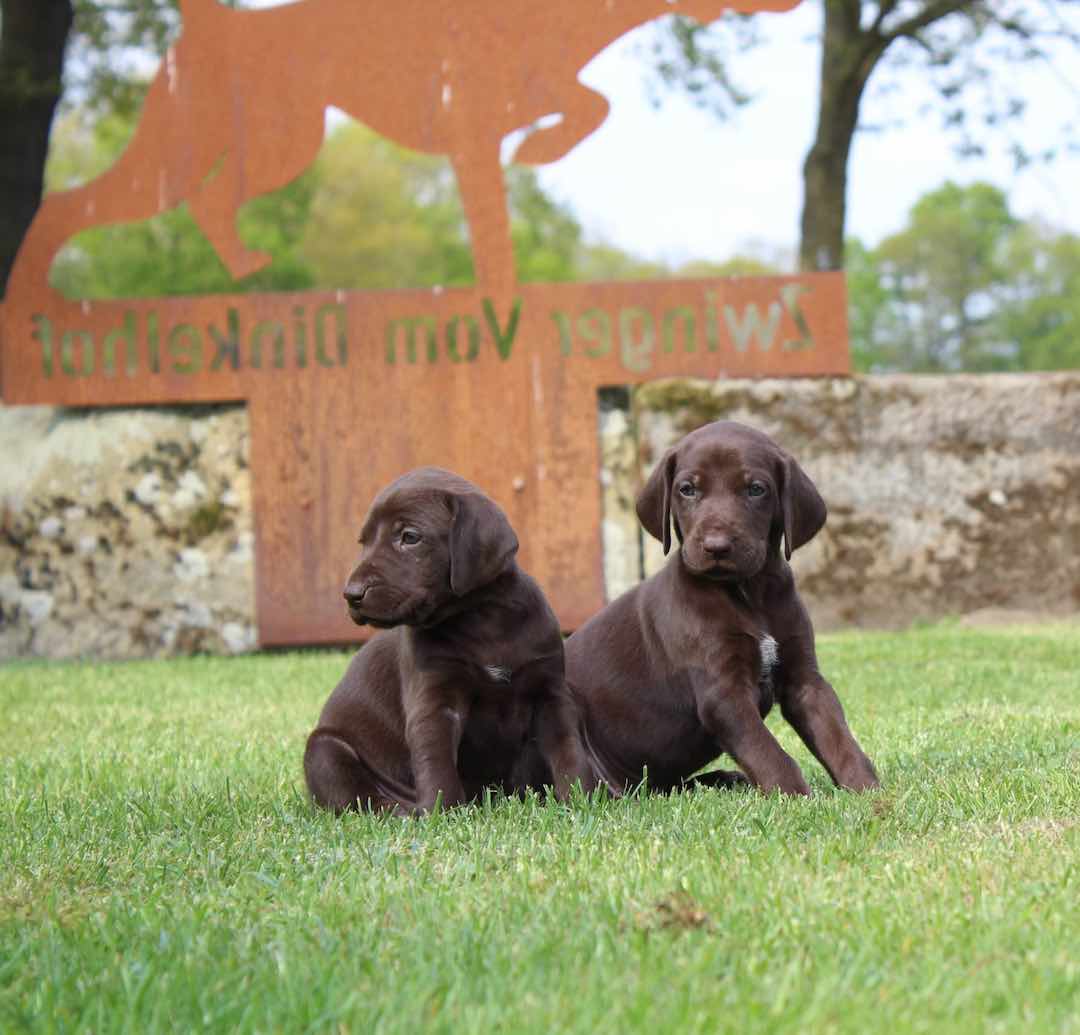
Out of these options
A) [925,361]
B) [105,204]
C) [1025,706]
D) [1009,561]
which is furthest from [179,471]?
[925,361]

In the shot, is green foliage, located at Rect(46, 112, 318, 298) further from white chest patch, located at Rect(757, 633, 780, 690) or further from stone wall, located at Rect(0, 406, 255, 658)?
white chest patch, located at Rect(757, 633, 780, 690)

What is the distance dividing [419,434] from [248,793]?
5.55 meters

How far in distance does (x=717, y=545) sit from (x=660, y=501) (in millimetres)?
446

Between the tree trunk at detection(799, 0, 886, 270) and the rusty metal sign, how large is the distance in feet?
15.8

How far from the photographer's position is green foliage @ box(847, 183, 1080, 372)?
164 feet

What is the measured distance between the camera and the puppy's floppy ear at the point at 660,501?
13.7ft

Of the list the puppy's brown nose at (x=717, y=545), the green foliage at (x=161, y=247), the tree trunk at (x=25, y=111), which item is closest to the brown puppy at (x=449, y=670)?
the puppy's brown nose at (x=717, y=545)

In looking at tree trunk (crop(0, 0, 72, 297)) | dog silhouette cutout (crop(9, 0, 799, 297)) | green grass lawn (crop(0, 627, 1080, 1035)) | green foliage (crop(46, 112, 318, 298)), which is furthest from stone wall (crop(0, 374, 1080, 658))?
green foliage (crop(46, 112, 318, 298))

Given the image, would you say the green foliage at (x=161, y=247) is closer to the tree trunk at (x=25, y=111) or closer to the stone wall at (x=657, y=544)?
the tree trunk at (x=25, y=111)

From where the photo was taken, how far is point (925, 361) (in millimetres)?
50812

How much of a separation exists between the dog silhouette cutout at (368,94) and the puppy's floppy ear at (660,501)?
548cm

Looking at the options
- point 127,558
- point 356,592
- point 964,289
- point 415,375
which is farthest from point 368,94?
point 964,289

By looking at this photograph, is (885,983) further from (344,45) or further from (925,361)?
(925,361)

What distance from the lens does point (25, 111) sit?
1246 centimetres
